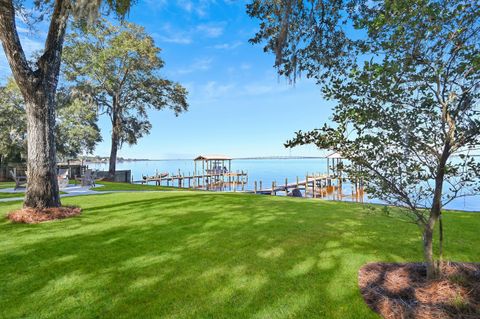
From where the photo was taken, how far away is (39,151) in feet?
19.7

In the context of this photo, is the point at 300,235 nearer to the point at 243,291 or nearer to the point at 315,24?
the point at 243,291

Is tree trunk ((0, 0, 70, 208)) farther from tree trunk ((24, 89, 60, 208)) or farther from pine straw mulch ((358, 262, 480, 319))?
pine straw mulch ((358, 262, 480, 319))

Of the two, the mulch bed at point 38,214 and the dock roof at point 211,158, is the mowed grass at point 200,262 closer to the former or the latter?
the mulch bed at point 38,214

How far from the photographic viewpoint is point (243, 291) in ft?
8.86

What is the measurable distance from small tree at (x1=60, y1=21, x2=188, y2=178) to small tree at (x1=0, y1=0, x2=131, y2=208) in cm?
1334

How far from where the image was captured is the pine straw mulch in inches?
88.2

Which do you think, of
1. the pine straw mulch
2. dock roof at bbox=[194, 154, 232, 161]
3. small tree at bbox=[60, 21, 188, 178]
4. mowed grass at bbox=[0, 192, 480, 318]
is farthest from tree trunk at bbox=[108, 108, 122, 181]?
the pine straw mulch

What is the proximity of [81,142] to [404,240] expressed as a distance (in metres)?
23.6

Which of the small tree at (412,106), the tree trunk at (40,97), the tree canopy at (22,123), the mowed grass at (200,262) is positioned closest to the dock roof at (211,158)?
the tree canopy at (22,123)

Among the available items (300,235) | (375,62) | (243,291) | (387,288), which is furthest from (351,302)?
(375,62)

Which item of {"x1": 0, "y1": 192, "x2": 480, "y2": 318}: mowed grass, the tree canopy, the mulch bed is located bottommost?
{"x1": 0, "y1": 192, "x2": 480, "y2": 318}: mowed grass

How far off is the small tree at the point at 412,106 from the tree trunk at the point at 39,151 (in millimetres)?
6247

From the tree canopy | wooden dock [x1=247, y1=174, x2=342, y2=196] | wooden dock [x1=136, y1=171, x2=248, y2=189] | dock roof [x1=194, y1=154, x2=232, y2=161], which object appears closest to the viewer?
the tree canopy

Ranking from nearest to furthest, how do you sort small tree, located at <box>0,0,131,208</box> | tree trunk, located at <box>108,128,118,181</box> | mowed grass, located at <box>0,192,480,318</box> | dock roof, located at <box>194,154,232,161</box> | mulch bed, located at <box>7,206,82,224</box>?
mowed grass, located at <box>0,192,480,318</box>
mulch bed, located at <box>7,206,82,224</box>
small tree, located at <box>0,0,131,208</box>
tree trunk, located at <box>108,128,118,181</box>
dock roof, located at <box>194,154,232,161</box>
